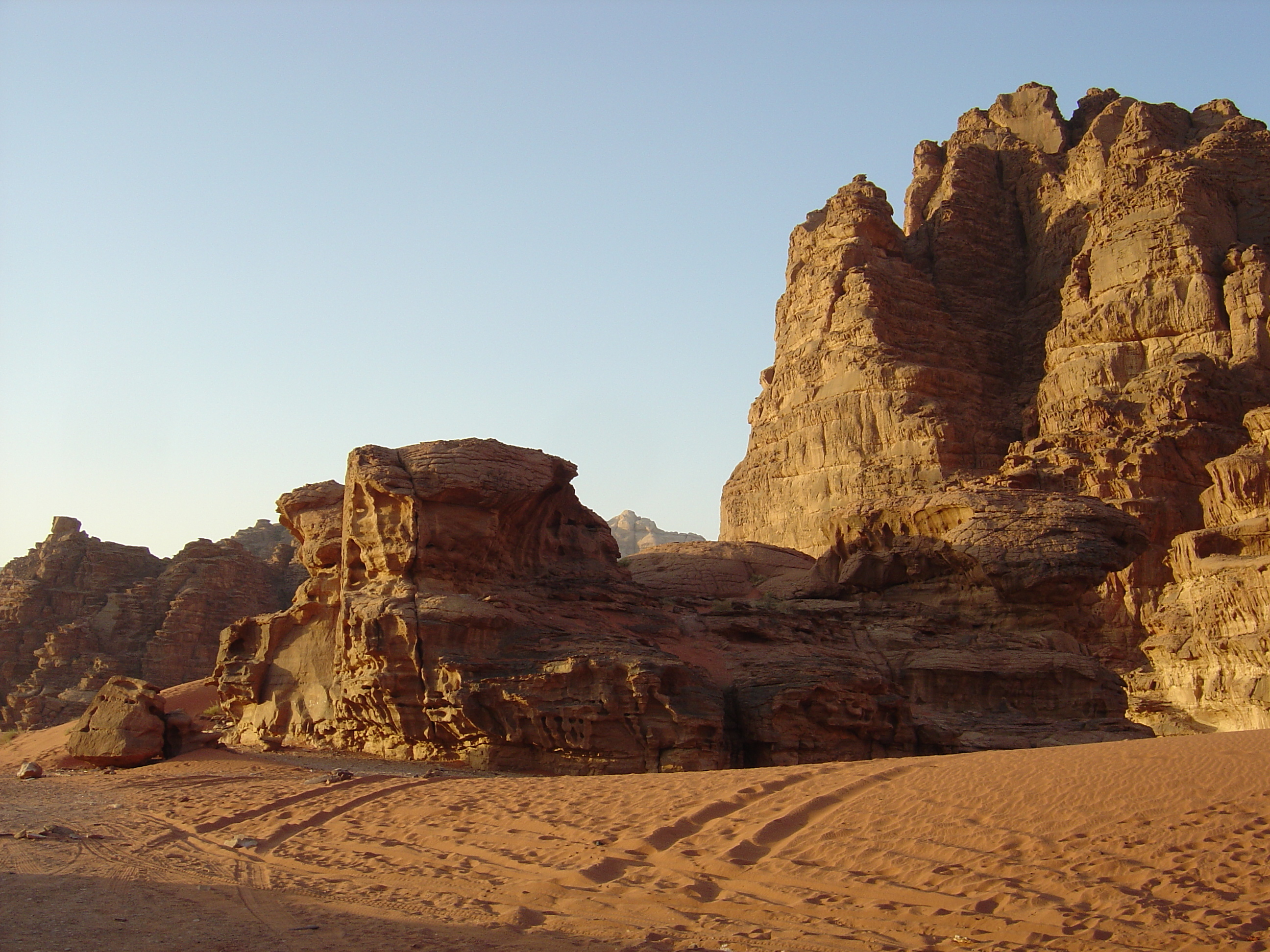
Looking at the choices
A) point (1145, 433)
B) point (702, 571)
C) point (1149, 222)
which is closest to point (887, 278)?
point (1149, 222)

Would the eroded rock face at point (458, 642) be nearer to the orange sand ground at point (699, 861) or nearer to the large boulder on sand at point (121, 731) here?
the large boulder on sand at point (121, 731)

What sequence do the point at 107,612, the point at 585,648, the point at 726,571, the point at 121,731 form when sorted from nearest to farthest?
1. the point at 585,648
2. the point at 121,731
3. the point at 726,571
4. the point at 107,612

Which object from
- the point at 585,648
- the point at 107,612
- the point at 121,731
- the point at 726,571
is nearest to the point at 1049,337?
the point at 726,571

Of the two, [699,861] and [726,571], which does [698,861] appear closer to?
[699,861]

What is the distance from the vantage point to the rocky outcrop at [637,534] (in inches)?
4776

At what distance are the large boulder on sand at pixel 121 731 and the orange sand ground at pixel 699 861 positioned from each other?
156 inches

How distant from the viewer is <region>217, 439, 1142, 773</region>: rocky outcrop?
17594 mm

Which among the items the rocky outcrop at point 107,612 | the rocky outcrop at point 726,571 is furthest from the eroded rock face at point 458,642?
the rocky outcrop at point 107,612

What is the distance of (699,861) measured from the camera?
33.9ft

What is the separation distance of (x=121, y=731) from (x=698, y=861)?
12664mm

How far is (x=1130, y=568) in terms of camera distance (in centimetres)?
3741

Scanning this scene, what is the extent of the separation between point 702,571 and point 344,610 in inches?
616

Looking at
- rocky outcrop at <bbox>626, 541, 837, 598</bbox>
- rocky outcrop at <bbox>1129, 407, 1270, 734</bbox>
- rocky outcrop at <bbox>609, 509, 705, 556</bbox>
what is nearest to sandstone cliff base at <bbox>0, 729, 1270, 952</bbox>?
rocky outcrop at <bbox>626, 541, 837, 598</bbox>

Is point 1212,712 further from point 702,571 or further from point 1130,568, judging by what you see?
point 702,571
